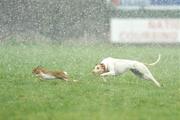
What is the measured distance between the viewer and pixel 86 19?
4047 centimetres

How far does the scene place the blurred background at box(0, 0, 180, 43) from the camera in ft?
121

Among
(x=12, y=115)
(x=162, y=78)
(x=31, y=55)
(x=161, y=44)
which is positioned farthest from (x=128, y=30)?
(x=12, y=115)

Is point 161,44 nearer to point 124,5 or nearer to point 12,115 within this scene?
point 124,5

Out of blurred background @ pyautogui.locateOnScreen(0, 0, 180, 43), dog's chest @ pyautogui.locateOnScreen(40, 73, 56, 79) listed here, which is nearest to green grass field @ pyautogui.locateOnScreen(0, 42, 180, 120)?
dog's chest @ pyautogui.locateOnScreen(40, 73, 56, 79)

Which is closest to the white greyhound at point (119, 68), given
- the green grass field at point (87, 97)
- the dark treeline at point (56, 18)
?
the green grass field at point (87, 97)

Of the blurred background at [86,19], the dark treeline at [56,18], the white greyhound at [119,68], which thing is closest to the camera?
the white greyhound at [119,68]

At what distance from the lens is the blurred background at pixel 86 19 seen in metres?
36.8

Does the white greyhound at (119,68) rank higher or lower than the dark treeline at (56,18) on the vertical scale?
lower

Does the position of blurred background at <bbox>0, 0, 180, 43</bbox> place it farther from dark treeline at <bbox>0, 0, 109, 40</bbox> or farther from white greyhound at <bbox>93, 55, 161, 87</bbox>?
white greyhound at <bbox>93, 55, 161, 87</bbox>

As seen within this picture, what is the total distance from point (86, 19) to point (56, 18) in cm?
174

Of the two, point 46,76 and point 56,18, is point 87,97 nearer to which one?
point 46,76

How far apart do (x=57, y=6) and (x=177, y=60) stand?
16155mm

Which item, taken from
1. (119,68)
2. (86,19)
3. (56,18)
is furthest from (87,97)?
(86,19)

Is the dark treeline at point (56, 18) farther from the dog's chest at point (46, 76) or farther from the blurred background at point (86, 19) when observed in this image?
the dog's chest at point (46, 76)
